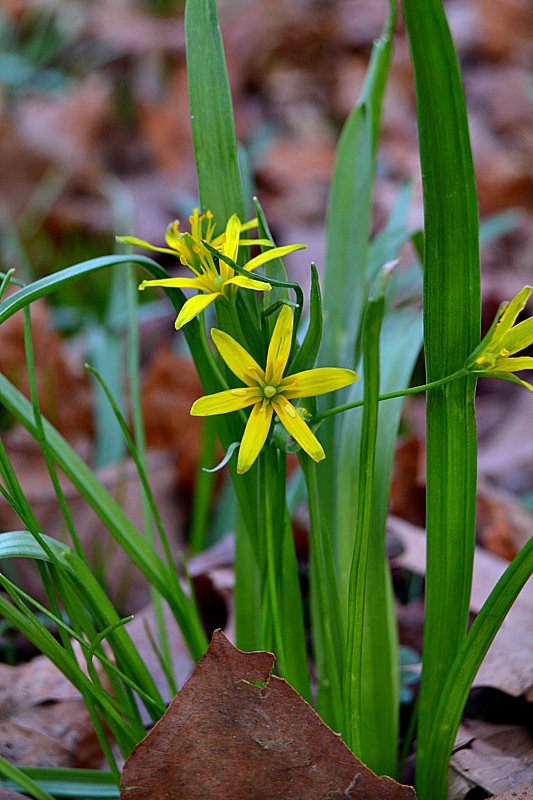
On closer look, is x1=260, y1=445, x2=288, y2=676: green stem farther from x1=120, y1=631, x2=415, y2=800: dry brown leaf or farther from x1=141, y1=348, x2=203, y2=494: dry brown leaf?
x1=141, y1=348, x2=203, y2=494: dry brown leaf

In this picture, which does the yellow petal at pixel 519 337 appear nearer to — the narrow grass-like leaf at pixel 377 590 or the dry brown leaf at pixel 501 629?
the narrow grass-like leaf at pixel 377 590

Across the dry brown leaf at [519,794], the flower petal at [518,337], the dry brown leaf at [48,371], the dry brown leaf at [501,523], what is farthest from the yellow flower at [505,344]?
the dry brown leaf at [48,371]

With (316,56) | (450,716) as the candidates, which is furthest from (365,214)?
(316,56)

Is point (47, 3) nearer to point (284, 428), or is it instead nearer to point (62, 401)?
point (62, 401)

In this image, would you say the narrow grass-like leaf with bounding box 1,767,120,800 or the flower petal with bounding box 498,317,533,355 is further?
the narrow grass-like leaf with bounding box 1,767,120,800

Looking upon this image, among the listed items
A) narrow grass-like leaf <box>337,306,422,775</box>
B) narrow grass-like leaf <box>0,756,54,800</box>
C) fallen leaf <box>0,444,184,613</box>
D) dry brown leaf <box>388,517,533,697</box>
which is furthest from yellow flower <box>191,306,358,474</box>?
fallen leaf <box>0,444,184,613</box>

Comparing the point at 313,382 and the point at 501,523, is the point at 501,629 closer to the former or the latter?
the point at 501,523

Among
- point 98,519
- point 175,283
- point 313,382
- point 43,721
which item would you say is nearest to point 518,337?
point 313,382
